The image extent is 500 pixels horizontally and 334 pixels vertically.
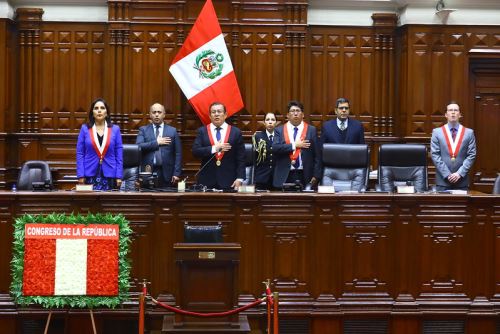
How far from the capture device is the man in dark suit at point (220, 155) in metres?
9.20

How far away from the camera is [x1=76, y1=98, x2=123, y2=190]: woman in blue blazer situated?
28.9ft

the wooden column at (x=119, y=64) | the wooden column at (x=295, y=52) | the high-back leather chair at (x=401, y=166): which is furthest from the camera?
the wooden column at (x=295, y=52)

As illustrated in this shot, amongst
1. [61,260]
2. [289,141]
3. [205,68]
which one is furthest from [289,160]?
[61,260]

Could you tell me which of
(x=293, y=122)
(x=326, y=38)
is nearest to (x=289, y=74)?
(x=326, y=38)

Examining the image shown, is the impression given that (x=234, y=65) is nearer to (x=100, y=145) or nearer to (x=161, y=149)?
(x=161, y=149)

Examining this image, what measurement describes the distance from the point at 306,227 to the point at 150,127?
297cm

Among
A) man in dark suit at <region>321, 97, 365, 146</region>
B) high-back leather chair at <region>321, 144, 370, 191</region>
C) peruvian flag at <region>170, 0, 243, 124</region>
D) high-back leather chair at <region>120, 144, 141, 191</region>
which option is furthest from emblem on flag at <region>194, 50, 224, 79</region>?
high-back leather chair at <region>321, 144, 370, 191</region>

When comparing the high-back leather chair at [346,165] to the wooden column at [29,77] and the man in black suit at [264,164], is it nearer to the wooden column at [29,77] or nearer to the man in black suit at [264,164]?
the man in black suit at [264,164]

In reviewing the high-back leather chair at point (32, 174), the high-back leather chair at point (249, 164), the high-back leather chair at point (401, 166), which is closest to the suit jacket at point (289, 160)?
the high-back leather chair at point (249, 164)

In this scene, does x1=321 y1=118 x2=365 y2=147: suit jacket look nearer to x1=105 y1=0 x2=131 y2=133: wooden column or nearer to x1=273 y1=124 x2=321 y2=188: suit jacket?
x1=273 y1=124 x2=321 y2=188: suit jacket

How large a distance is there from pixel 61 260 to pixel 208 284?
121 cm

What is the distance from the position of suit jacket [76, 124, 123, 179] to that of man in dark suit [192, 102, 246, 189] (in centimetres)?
85

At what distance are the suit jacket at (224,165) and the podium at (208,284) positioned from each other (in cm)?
232

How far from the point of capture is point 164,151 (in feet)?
33.1
